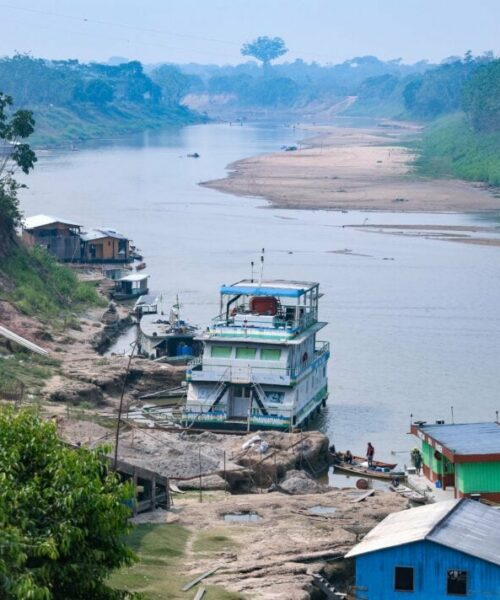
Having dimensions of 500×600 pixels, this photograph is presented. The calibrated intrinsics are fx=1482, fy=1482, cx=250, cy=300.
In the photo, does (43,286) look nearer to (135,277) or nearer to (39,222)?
(135,277)

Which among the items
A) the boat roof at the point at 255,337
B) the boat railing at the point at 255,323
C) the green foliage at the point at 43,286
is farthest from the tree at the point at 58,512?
the green foliage at the point at 43,286

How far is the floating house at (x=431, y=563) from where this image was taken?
22078 mm

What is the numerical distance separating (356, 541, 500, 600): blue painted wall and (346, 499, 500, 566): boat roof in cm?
12

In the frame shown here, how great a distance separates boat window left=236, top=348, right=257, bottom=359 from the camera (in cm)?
3944

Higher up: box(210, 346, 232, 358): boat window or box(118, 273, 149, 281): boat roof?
box(210, 346, 232, 358): boat window

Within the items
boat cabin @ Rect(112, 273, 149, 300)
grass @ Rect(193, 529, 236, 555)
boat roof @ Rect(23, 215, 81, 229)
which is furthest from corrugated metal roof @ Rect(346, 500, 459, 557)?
boat roof @ Rect(23, 215, 81, 229)

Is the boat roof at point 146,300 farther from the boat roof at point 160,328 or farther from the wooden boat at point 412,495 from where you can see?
the wooden boat at point 412,495

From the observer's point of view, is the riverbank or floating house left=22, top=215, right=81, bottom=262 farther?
the riverbank

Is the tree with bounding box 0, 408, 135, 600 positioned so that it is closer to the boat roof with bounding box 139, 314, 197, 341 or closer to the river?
the river

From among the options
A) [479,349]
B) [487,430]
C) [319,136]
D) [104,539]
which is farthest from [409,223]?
[319,136]

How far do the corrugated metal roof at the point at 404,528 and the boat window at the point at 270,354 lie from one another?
1437cm

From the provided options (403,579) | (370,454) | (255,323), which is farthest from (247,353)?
(403,579)

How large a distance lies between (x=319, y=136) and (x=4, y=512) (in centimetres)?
18449

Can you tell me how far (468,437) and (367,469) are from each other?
5.14 m
